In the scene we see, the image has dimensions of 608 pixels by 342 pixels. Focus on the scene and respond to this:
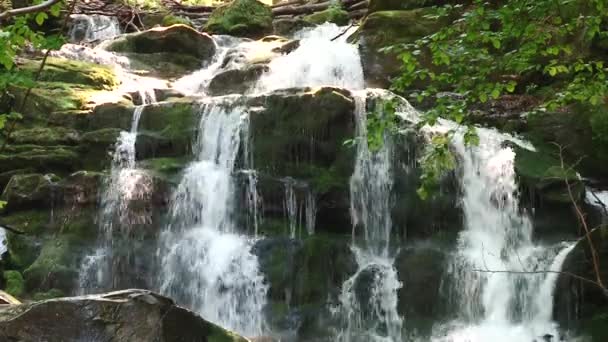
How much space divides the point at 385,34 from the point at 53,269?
850cm

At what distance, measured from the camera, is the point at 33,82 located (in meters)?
3.68

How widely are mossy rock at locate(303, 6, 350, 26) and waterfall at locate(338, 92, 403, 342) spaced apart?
26.3ft

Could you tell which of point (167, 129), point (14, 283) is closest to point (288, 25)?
point (167, 129)

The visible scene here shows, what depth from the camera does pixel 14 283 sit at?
9.41 m

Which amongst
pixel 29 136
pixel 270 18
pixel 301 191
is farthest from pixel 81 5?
pixel 301 191

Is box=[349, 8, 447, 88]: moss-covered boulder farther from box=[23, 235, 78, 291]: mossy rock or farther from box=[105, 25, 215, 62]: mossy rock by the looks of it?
box=[23, 235, 78, 291]: mossy rock

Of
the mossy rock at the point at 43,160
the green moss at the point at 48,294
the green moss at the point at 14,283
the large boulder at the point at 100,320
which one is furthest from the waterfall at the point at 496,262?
the mossy rock at the point at 43,160

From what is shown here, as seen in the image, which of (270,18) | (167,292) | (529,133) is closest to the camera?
(167,292)

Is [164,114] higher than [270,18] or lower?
lower

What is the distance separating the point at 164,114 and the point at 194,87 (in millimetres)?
3044

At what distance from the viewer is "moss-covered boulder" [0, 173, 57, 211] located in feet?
35.1

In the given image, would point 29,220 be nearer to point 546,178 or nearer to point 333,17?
point 546,178

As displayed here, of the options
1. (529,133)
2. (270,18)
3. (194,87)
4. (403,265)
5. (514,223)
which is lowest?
(403,265)

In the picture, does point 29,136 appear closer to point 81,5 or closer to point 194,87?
point 194,87
